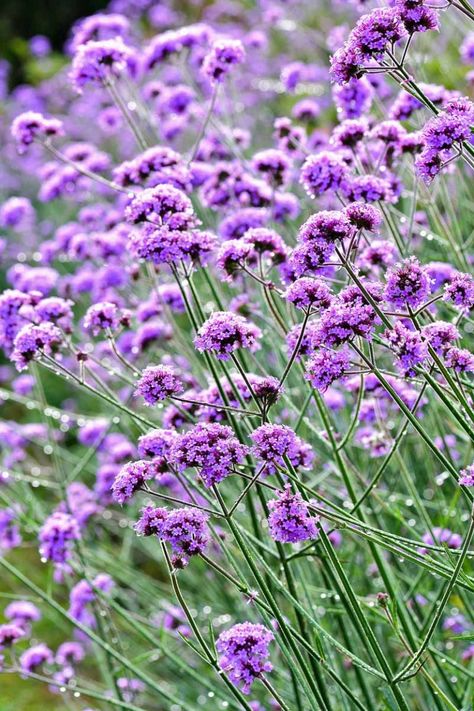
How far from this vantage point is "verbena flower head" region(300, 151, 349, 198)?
253cm

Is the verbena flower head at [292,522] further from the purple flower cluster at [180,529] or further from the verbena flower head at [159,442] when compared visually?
the verbena flower head at [159,442]

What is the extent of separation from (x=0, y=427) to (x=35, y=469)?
13.7 inches

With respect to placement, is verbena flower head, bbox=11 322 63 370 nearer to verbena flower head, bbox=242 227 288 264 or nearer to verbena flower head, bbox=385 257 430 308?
verbena flower head, bbox=242 227 288 264

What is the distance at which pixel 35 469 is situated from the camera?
441cm

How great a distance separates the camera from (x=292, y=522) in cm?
182

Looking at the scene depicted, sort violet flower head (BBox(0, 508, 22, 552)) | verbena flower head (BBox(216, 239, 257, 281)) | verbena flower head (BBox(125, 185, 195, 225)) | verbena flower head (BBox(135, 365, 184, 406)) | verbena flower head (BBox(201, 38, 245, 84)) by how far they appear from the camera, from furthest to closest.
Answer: violet flower head (BBox(0, 508, 22, 552))
verbena flower head (BBox(201, 38, 245, 84))
verbena flower head (BBox(125, 185, 195, 225))
verbena flower head (BBox(216, 239, 257, 281))
verbena flower head (BBox(135, 365, 184, 406))

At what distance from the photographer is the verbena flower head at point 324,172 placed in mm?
2529

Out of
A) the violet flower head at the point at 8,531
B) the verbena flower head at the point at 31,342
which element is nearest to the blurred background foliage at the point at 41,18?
the violet flower head at the point at 8,531

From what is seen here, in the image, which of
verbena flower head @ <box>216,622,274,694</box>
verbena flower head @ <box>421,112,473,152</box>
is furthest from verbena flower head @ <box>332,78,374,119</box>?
verbena flower head @ <box>216,622,274,694</box>

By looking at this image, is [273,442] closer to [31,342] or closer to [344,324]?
[344,324]

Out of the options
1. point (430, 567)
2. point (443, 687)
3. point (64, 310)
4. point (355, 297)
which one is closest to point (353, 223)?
point (355, 297)

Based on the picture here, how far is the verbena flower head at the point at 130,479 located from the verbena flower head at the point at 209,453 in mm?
90

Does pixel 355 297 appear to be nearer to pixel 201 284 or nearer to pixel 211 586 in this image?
pixel 211 586

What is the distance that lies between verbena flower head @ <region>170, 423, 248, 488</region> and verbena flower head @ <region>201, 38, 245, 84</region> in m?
1.78
